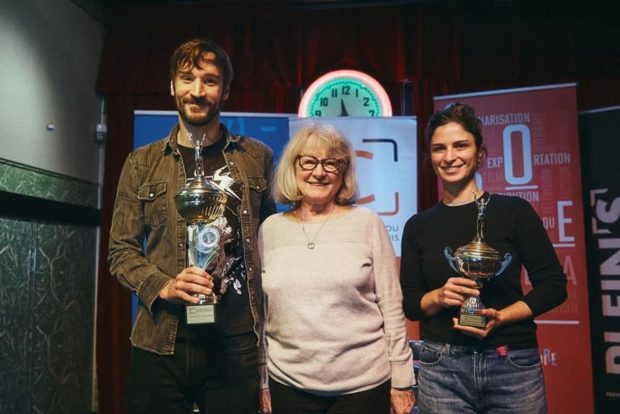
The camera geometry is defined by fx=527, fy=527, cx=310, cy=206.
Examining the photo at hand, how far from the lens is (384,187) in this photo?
373cm

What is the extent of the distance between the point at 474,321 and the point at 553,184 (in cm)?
242

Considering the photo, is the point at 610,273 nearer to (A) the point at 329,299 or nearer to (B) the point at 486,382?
(B) the point at 486,382

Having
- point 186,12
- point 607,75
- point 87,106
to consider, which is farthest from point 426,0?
point 87,106

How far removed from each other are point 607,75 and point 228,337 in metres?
3.74

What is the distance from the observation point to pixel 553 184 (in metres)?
3.45

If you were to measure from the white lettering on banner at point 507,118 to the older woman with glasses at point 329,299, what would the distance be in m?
2.40

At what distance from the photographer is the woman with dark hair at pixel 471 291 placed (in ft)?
4.57

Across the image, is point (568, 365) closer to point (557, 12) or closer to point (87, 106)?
point (557, 12)

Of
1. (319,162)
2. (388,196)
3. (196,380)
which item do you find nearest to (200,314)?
(196,380)

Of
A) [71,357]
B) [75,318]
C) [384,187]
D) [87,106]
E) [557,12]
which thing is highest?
[557,12]

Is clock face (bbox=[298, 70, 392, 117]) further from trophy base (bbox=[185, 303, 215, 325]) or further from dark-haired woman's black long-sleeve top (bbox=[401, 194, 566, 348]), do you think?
trophy base (bbox=[185, 303, 215, 325])

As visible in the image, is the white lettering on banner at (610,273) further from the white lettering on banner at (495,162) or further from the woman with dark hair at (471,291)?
the woman with dark hair at (471,291)

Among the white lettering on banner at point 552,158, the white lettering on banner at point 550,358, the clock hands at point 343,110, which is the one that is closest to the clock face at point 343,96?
the clock hands at point 343,110

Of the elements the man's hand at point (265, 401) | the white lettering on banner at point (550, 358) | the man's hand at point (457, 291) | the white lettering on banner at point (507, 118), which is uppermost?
the white lettering on banner at point (507, 118)
